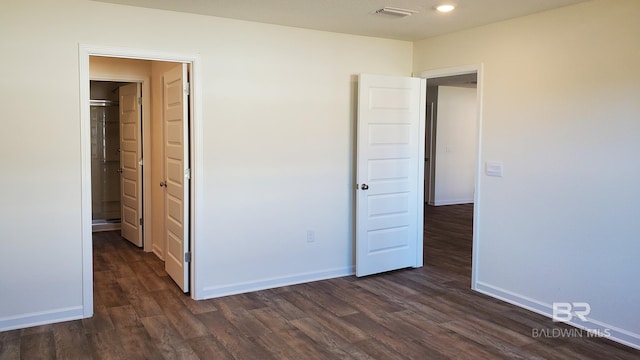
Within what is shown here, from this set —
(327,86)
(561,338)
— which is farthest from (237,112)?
(561,338)

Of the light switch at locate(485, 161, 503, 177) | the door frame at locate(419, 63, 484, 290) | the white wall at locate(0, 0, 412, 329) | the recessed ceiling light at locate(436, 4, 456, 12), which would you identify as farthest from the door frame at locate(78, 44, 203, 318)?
the light switch at locate(485, 161, 503, 177)

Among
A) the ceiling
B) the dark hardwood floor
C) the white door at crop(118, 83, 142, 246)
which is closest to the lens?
the dark hardwood floor

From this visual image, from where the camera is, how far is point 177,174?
4.55m

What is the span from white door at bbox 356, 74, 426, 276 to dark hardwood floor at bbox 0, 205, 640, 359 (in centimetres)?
32

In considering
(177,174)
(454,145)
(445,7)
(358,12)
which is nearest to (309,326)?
(177,174)

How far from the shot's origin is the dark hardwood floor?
3338 mm

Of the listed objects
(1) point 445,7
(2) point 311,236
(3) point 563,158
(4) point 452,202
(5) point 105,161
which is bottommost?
(4) point 452,202

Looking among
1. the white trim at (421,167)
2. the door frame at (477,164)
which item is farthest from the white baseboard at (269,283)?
the door frame at (477,164)

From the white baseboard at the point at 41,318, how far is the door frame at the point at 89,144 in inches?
2.7

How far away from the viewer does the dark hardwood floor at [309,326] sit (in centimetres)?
334

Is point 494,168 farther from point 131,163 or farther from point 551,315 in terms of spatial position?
point 131,163

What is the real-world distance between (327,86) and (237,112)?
3.14 ft

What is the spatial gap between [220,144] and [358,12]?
1.57 meters

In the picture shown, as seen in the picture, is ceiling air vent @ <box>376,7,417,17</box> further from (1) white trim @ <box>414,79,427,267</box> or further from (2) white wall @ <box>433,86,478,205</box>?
(2) white wall @ <box>433,86,478,205</box>
